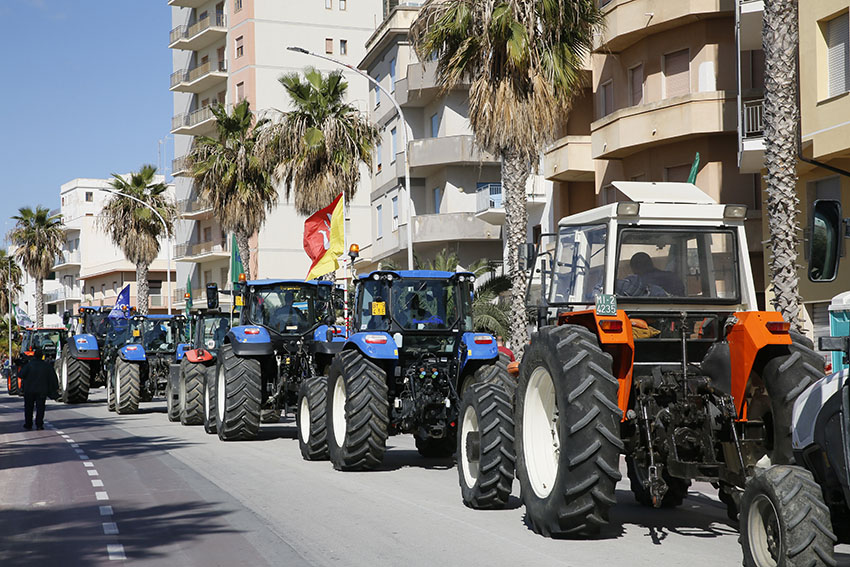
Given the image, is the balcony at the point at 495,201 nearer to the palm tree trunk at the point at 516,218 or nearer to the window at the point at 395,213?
the window at the point at 395,213

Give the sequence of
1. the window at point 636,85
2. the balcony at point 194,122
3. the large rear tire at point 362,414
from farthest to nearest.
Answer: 1. the balcony at point 194,122
2. the window at point 636,85
3. the large rear tire at point 362,414

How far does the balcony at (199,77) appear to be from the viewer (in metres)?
64.0

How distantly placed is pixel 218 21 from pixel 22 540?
5881 centimetres

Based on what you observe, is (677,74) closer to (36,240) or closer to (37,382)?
(37,382)

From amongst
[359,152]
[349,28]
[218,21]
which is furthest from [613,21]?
[218,21]

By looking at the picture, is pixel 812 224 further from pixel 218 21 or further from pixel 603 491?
pixel 218 21

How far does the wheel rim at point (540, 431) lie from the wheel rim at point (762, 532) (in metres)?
2.63

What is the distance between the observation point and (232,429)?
59.9 ft

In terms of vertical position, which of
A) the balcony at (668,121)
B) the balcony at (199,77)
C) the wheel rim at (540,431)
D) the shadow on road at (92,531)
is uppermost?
the balcony at (199,77)

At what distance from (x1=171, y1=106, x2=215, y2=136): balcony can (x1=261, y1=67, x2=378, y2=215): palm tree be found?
3268 centimetres

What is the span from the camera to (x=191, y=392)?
22.6 metres

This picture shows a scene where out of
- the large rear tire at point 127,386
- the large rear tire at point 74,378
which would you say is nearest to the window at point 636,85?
the large rear tire at point 127,386

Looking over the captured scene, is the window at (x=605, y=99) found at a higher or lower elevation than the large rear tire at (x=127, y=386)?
Answer: higher

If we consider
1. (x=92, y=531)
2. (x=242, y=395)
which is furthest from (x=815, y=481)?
(x=242, y=395)
